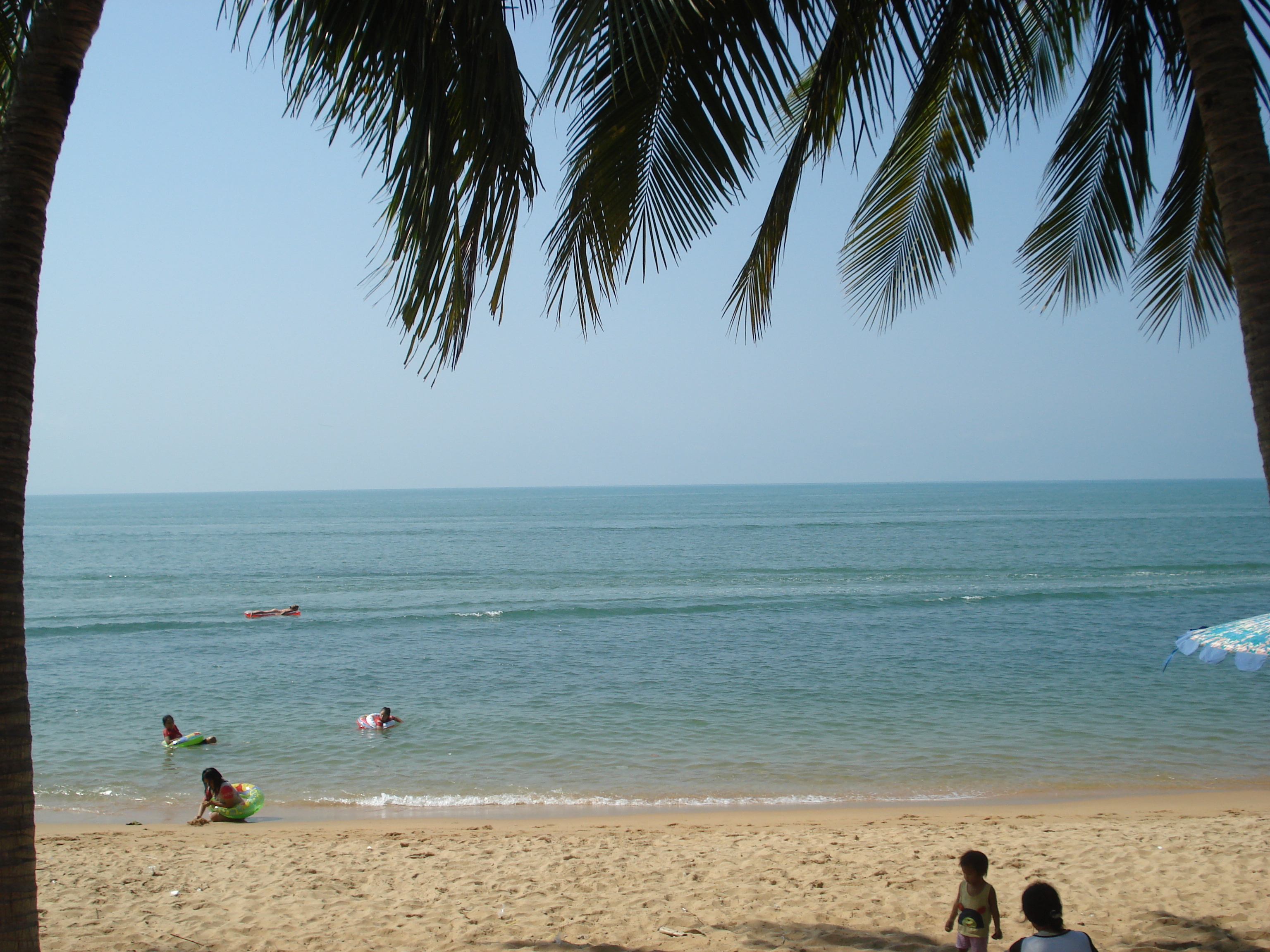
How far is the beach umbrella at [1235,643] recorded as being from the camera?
597 cm

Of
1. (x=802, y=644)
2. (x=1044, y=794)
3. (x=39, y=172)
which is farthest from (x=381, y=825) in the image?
(x=802, y=644)

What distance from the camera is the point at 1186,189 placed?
4.54 metres

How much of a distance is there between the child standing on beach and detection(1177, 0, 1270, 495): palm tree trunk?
9.61 feet

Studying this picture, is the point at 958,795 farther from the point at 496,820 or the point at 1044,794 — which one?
the point at 496,820

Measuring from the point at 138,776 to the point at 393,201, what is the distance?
43.7 feet

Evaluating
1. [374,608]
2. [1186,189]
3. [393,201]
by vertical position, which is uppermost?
[1186,189]

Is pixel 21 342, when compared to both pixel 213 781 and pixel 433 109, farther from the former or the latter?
pixel 213 781

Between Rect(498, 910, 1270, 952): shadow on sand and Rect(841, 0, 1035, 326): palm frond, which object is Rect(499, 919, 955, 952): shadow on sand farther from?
Rect(841, 0, 1035, 326): palm frond

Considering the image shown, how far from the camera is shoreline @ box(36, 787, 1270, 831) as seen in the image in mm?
10281

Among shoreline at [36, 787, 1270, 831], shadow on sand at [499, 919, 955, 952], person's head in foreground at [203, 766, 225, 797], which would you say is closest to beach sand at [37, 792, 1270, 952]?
shadow on sand at [499, 919, 955, 952]

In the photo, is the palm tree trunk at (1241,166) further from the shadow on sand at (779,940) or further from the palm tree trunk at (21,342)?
the shadow on sand at (779,940)

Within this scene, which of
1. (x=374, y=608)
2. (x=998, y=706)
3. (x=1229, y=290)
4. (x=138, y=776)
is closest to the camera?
(x=1229, y=290)

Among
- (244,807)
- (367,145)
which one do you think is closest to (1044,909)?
(367,145)

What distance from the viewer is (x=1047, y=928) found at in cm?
349
